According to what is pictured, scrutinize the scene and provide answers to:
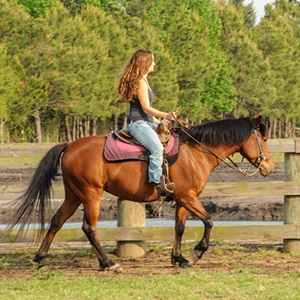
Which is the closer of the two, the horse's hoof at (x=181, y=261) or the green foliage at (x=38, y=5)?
the horse's hoof at (x=181, y=261)

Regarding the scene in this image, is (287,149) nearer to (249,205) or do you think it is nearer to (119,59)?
(249,205)

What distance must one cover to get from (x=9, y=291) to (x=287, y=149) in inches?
172

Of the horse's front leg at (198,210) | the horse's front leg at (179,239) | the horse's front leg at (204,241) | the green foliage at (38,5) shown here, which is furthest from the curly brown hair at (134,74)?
the green foliage at (38,5)

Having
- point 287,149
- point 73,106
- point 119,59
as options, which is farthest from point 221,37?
point 287,149

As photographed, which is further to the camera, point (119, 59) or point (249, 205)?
point (119, 59)

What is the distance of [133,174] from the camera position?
9.53 meters

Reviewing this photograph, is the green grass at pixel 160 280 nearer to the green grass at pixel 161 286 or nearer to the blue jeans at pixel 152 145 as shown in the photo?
the green grass at pixel 161 286

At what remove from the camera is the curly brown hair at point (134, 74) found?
956 cm

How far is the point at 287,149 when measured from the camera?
10758 mm

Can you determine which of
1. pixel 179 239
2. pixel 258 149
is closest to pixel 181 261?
pixel 179 239

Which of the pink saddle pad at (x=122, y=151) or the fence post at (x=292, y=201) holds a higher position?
the pink saddle pad at (x=122, y=151)

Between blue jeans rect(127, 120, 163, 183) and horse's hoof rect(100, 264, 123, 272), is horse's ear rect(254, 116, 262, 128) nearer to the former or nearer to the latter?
blue jeans rect(127, 120, 163, 183)

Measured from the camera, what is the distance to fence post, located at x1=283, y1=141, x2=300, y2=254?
1084 centimetres

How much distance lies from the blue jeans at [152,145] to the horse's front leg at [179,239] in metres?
→ 0.63
